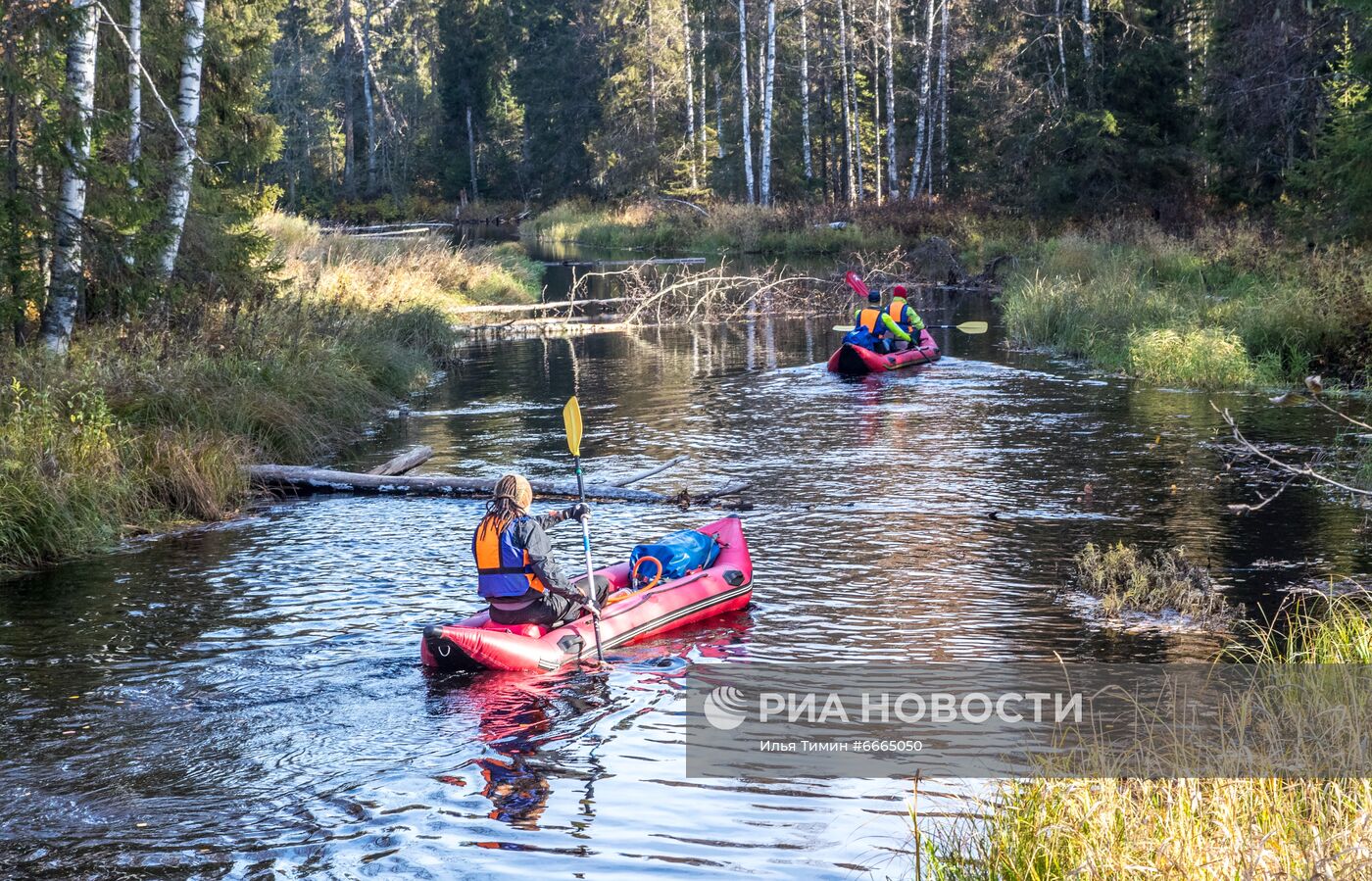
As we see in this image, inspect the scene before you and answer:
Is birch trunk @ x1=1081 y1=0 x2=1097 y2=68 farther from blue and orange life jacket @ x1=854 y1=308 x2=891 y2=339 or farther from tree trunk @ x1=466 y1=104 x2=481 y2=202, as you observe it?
tree trunk @ x1=466 y1=104 x2=481 y2=202

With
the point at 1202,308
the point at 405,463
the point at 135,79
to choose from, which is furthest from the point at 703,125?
the point at 405,463

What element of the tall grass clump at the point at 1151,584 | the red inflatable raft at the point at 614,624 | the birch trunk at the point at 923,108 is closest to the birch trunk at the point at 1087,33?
the birch trunk at the point at 923,108

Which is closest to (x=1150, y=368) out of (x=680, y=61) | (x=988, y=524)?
(x=988, y=524)

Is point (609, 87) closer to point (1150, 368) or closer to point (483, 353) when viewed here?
point (483, 353)

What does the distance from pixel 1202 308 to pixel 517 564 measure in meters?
14.1

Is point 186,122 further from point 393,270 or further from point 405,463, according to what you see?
point 393,270

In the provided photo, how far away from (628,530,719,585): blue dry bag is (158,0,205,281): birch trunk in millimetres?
8273

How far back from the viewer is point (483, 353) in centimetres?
2456

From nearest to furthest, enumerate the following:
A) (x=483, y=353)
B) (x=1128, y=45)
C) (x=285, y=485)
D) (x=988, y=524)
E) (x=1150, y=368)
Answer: (x=988, y=524) < (x=285, y=485) < (x=1150, y=368) < (x=483, y=353) < (x=1128, y=45)

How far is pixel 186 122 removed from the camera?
595 inches

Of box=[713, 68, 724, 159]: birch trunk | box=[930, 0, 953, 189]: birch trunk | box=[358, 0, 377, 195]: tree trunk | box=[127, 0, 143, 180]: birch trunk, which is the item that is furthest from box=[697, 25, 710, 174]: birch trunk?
box=[127, 0, 143, 180]: birch trunk

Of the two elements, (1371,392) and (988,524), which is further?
(1371,392)

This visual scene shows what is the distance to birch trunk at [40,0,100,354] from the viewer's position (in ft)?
39.2

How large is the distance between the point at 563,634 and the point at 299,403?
767cm
